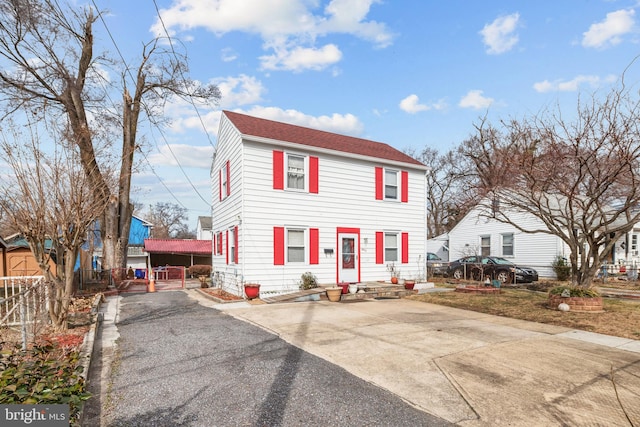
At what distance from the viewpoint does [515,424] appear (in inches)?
144

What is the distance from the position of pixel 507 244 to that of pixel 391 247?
11.4m

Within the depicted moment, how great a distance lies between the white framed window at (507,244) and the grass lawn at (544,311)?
10372mm

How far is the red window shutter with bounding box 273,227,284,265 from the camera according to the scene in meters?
13.2

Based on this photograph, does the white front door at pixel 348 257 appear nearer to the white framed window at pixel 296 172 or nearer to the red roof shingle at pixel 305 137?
the white framed window at pixel 296 172

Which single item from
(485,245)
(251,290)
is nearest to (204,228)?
(485,245)

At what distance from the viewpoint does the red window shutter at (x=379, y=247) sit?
15516 mm

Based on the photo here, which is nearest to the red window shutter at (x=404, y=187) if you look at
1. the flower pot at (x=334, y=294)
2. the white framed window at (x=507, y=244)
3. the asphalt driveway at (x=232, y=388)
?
the flower pot at (x=334, y=294)

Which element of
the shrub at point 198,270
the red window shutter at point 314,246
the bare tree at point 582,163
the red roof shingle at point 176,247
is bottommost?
the shrub at point 198,270

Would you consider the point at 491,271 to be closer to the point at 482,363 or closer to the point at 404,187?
the point at 404,187

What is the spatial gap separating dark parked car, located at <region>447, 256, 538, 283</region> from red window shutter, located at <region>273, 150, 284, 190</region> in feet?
35.7

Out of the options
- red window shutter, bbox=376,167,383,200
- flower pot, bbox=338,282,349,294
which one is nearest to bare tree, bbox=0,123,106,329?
flower pot, bbox=338,282,349,294

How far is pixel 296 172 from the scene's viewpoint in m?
14.0

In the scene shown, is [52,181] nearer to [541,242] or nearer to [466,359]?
[466,359]

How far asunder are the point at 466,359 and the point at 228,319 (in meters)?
5.70
